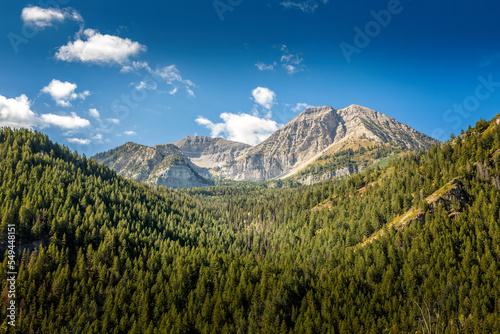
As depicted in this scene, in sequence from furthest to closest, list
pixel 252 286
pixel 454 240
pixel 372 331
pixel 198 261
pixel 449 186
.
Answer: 1. pixel 449 186
2. pixel 198 261
3. pixel 454 240
4. pixel 252 286
5. pixel 372 331

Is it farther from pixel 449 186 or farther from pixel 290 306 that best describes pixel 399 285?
pixel 449 186

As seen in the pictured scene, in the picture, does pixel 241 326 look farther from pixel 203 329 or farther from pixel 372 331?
pixel 372 331

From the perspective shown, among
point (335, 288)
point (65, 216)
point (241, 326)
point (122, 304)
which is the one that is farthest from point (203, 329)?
point (65, 216)

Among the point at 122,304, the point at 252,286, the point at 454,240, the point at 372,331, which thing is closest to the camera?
the point at 372,331

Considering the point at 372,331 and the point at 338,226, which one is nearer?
the point at 372,331

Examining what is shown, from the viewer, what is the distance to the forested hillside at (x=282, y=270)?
98125 mm

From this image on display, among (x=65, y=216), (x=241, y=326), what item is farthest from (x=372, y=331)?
(x=65, y=216)

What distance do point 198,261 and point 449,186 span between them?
13962 cm

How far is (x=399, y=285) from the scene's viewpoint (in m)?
115

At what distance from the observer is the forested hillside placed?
98125 millimetres

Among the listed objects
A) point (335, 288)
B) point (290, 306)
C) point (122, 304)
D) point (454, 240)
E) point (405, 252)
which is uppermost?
point (454, 240)

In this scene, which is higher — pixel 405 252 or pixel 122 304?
pixel 405 252

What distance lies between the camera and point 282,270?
130 meters

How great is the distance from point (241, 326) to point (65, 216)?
105m
